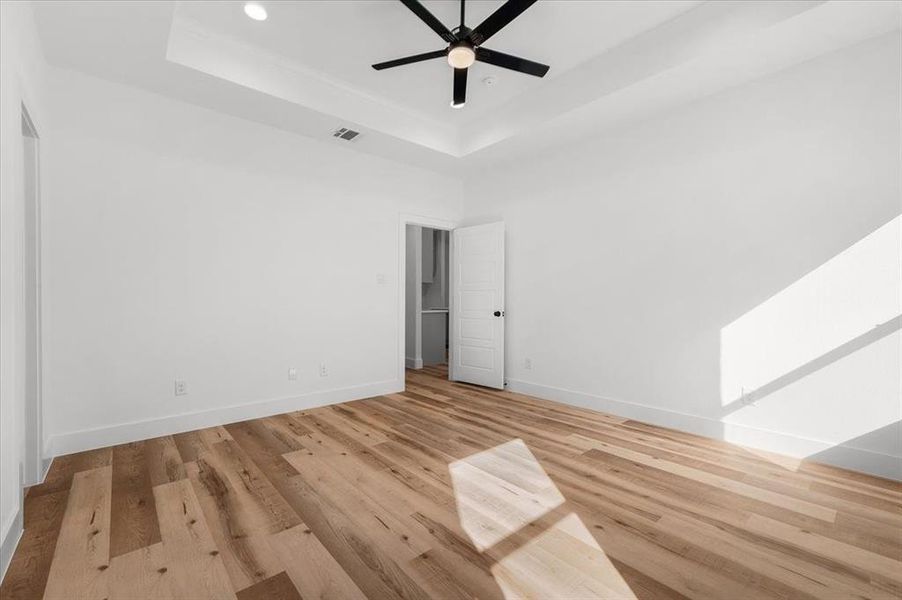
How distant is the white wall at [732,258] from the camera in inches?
109

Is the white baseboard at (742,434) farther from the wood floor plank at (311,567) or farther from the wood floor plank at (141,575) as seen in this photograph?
the wood floor plank at (141,575)

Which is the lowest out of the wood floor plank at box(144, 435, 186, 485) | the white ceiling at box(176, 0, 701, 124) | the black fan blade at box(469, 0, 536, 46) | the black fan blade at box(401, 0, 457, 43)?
the wood floor plank at box(144, 435, 186, 485)

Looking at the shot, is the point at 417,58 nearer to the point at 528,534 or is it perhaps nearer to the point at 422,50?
the point at 422,50

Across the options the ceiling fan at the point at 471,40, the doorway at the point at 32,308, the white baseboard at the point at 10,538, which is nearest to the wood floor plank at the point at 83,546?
the white baseboard at the point at 10,538

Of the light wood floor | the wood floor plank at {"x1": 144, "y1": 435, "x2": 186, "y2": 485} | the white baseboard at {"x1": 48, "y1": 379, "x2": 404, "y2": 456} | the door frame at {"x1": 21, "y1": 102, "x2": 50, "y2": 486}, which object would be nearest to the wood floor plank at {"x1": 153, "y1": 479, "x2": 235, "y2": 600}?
the light wood floor

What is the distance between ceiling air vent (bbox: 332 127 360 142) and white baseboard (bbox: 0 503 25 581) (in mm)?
3613

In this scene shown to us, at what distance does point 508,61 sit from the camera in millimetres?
2900

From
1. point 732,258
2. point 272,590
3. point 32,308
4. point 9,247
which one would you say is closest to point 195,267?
point 32,308

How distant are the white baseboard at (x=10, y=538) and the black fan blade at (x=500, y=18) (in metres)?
3.49

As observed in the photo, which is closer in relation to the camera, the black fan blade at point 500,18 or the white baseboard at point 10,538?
the white baseboard at point 10,538

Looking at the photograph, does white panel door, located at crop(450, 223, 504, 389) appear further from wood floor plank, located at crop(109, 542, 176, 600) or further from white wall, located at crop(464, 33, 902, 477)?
wood floor plank, located at crop(109, 542, 176, 600)

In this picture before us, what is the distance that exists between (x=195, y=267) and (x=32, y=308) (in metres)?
1.15

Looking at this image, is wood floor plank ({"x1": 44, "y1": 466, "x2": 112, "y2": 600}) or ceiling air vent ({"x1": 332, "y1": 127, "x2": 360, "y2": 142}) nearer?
wood floor plank ({"x1": 44, "y1": 466, "x2": 112, "y2": 600})

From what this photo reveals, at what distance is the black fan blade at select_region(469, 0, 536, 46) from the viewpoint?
238 centimetres
